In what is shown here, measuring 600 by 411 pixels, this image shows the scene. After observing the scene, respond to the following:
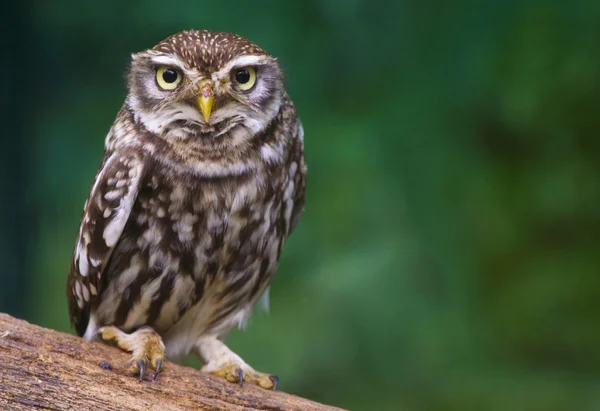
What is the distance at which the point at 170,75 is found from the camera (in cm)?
215

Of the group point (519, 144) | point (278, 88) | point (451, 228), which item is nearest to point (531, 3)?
point (519, 144)

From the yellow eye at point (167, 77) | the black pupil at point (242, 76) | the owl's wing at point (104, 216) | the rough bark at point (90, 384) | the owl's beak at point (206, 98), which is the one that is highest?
the black pupil at point (242, 76)

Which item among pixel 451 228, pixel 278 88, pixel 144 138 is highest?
pixel 451 228

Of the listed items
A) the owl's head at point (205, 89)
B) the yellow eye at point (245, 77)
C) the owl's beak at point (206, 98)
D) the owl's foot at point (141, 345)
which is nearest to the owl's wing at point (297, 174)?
the owl's head at point (205, 89)

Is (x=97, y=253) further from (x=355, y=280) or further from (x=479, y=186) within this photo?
(x=479, y=186)

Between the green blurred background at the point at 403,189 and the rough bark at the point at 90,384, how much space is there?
1091mm

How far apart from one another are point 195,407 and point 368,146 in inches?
62.6

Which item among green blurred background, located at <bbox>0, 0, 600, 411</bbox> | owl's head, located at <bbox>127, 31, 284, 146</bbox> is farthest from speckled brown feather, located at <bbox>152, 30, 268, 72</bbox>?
green blurred background, located at <bbox>0, 0, 600, 411</bbox>

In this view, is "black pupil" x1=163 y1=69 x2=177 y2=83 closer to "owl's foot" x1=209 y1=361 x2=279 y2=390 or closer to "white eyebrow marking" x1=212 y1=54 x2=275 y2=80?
"white eyebrow marking" x1=212 y1=54 x2=275 y2=80

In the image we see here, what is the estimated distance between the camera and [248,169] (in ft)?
7.46

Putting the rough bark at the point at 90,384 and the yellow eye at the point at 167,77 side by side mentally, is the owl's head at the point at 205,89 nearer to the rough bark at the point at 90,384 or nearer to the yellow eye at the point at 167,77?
the yellow eye at the point at 167,77

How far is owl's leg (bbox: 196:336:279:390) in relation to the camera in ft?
7.57

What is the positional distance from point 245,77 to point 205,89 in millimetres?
157

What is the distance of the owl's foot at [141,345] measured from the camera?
214 cm
